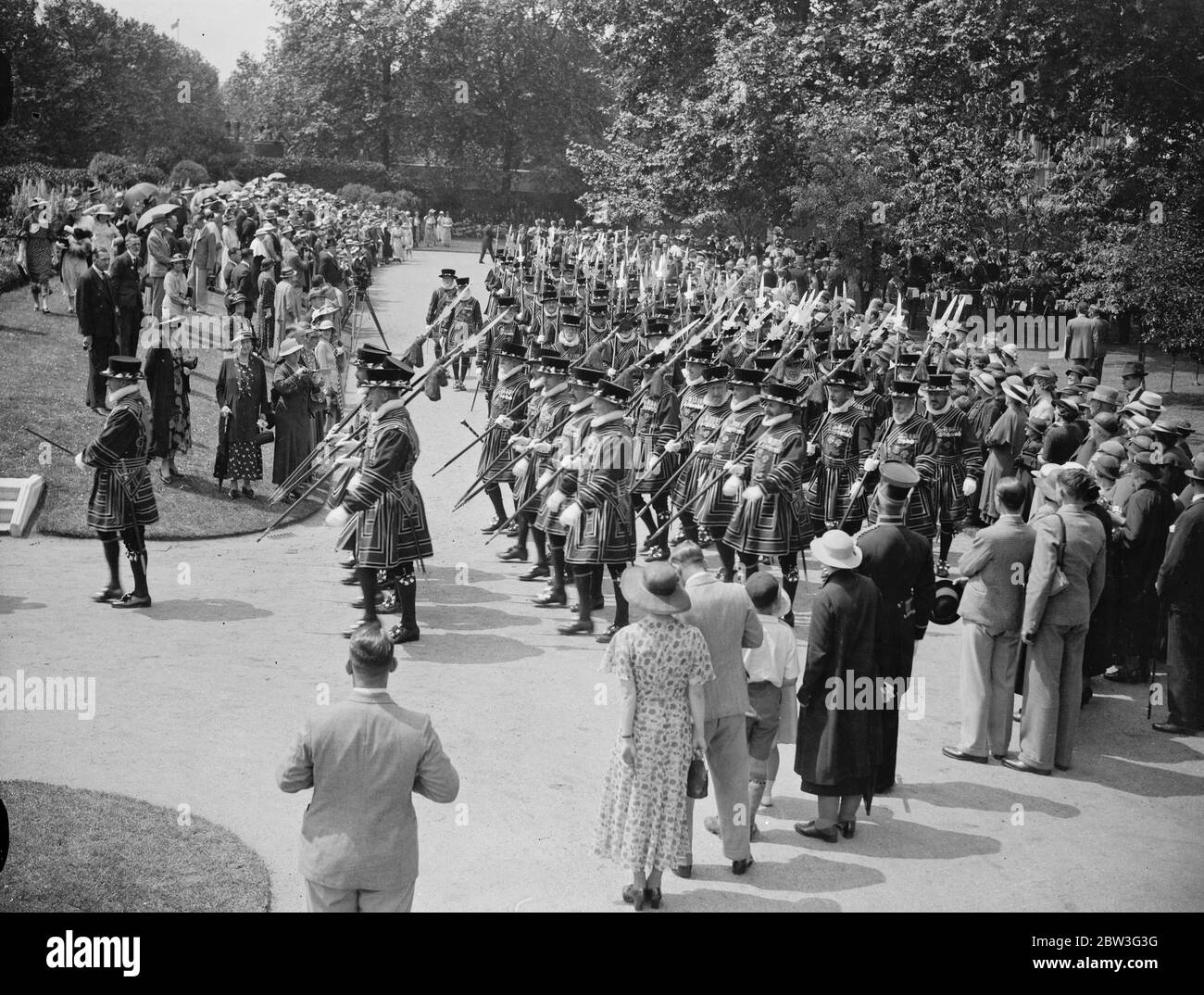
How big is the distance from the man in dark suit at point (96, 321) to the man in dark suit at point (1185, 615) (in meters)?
12.1

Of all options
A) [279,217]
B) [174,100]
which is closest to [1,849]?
[279,217]

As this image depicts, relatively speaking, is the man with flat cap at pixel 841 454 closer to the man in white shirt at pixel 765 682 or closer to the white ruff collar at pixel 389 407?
the white ruff collar at pixel 389 407

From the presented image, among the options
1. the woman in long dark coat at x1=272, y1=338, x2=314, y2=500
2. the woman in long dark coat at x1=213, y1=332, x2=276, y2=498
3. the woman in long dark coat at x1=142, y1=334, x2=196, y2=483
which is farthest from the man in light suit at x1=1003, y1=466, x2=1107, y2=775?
the woman in long dark coat at x1=142, y1=334, x2=196, y2=483

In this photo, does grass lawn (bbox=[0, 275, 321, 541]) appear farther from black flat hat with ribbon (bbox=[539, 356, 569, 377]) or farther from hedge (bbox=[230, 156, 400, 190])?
hedge (bbox=[230, 156, 400, 190])

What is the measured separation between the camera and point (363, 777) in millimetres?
5723

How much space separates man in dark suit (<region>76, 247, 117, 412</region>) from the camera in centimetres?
1666

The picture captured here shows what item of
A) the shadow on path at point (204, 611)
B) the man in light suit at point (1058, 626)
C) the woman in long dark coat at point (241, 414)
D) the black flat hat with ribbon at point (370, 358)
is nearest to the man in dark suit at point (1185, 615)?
the man in light suit at point (1058, 626)

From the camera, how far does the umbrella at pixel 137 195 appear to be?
85.3 feet

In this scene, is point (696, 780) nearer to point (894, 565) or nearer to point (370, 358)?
point (894, 565)

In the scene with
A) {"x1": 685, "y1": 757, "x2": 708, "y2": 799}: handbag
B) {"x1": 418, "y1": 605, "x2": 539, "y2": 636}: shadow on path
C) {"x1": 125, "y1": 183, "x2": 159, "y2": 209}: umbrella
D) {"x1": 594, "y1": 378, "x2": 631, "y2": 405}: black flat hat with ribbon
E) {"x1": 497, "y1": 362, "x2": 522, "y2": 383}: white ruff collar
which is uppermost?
{"x1": 125, "y1": 183, "x2": 159, "y2": 209}: umbrella

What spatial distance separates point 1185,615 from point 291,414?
30.6 feet

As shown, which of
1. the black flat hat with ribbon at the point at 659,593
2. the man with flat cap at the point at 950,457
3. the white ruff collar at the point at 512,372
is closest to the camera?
the black flat hat with ribbon at the point at 659,593

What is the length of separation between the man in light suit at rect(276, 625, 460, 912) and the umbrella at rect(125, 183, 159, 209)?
22.4 meters

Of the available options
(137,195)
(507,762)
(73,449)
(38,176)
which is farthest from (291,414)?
(38,176)
